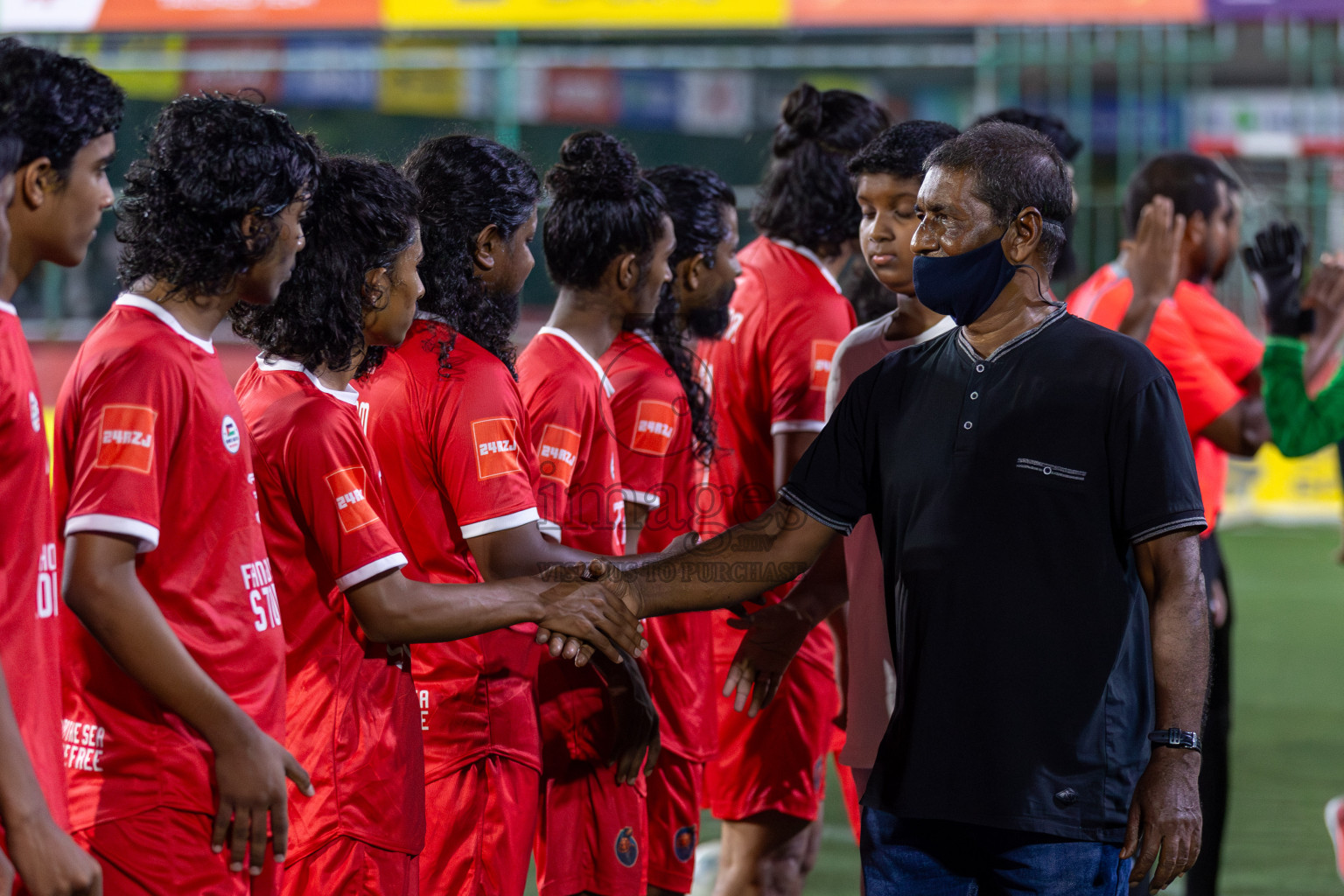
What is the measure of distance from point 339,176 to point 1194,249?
3.09 metres

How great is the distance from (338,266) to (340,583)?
646mm

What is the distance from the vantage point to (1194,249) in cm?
469

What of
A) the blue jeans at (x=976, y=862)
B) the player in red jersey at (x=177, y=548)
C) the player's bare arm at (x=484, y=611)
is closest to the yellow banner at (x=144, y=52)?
the player's bare arm at (x=484, y=611)

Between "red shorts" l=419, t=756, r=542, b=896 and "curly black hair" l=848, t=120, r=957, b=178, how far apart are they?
5.68 ft

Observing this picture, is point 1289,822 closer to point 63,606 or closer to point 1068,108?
point 63,606

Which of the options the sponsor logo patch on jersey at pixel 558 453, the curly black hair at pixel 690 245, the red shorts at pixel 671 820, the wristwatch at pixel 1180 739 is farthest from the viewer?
the curly black hair at pixel 690 245

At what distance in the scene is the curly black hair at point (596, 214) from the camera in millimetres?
3613

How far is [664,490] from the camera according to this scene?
A: 3.75 metres

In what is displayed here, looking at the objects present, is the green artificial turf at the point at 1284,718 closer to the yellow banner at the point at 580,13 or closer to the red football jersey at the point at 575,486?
the red football jersey at the point at 575,486

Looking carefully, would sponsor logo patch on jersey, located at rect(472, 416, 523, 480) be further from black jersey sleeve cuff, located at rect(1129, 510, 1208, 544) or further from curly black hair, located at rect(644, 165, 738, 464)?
black jersey sleeve cuff, located at rect(1129, 510, 1208, 544)

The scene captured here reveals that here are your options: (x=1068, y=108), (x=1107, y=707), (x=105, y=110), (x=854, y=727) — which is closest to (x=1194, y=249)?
(x=854, y=727)

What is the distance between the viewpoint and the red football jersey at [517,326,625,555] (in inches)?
128

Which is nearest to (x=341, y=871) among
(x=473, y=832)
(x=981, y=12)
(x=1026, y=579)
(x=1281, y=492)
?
(x=473, y=832)

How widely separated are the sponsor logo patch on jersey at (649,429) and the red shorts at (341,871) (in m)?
1.34
